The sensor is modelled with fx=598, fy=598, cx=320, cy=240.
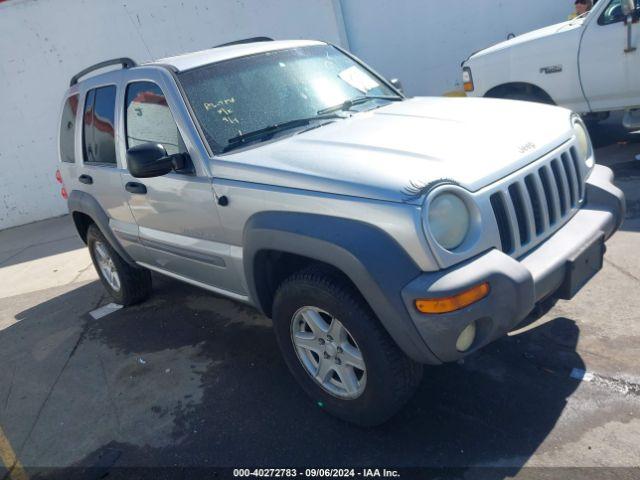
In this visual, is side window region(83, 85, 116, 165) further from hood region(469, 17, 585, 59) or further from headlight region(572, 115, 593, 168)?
hood region(469, 17, 585, 59)

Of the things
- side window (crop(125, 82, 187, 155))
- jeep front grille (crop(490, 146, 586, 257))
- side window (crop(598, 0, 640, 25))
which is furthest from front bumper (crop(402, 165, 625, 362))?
side window (crop(598, 0, 640, 25))

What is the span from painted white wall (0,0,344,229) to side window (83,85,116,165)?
5682 mm

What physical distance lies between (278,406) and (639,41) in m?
5.13

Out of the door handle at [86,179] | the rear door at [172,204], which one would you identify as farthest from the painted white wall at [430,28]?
the rear door at [172,204]

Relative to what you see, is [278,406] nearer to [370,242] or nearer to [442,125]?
[370,242]

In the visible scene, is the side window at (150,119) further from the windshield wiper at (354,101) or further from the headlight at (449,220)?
the headlight at (449,220)

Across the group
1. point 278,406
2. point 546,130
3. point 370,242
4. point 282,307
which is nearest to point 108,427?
point 278,406

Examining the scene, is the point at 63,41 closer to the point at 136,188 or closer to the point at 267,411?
the point at 136,188

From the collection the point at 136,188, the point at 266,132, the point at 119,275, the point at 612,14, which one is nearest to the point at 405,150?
the point at 266,132

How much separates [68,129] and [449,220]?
4.04 meters

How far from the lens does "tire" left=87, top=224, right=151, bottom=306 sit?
5211 mm

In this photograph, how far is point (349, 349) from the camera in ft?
9.62

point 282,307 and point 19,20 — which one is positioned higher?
point 19,20

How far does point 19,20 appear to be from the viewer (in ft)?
31.4
